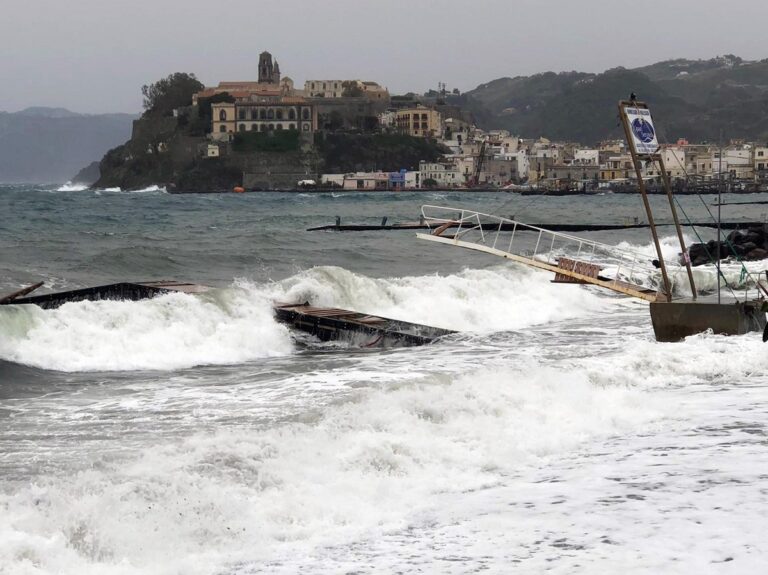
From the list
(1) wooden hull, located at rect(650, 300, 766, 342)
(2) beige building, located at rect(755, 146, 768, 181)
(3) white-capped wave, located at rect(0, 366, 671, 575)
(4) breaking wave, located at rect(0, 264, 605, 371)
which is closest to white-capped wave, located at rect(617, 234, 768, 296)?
(4) breaking wave, located at rect(0, 264, 605, 371)

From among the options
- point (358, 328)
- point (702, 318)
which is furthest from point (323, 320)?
point (702, 318)

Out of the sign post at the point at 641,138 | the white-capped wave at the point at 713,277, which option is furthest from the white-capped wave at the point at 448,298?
the sign post at the point at 641,138

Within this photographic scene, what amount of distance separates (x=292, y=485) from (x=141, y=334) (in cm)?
1128

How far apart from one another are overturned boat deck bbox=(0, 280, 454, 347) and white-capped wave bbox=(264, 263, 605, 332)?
306cm

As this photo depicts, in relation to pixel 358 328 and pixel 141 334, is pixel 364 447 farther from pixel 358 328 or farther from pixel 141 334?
pixel 141 334

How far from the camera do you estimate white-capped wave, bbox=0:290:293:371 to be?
757 inches

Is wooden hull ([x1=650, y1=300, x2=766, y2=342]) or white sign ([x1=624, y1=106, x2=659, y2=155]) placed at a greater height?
white sign ([x1=624, y1=106, x2=659, y2=155])

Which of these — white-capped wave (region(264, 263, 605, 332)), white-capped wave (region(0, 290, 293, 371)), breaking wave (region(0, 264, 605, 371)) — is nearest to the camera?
white-capped wave (region(0, 290, 293, 371))

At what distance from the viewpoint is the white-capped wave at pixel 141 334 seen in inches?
757

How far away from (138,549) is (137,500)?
2.74ft

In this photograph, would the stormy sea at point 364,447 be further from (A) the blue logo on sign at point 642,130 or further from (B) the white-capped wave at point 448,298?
(A) the blue logo on sign at point 642,130

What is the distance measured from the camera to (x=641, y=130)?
22016mm

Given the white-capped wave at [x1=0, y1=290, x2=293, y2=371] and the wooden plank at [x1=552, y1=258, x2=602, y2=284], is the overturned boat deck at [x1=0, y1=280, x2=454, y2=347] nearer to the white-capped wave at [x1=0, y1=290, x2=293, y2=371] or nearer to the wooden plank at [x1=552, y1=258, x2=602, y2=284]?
the white-capped wave at [x1=0, y1=290, x2=293, y2=371]

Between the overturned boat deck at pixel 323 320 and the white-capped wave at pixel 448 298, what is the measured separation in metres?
3.06
